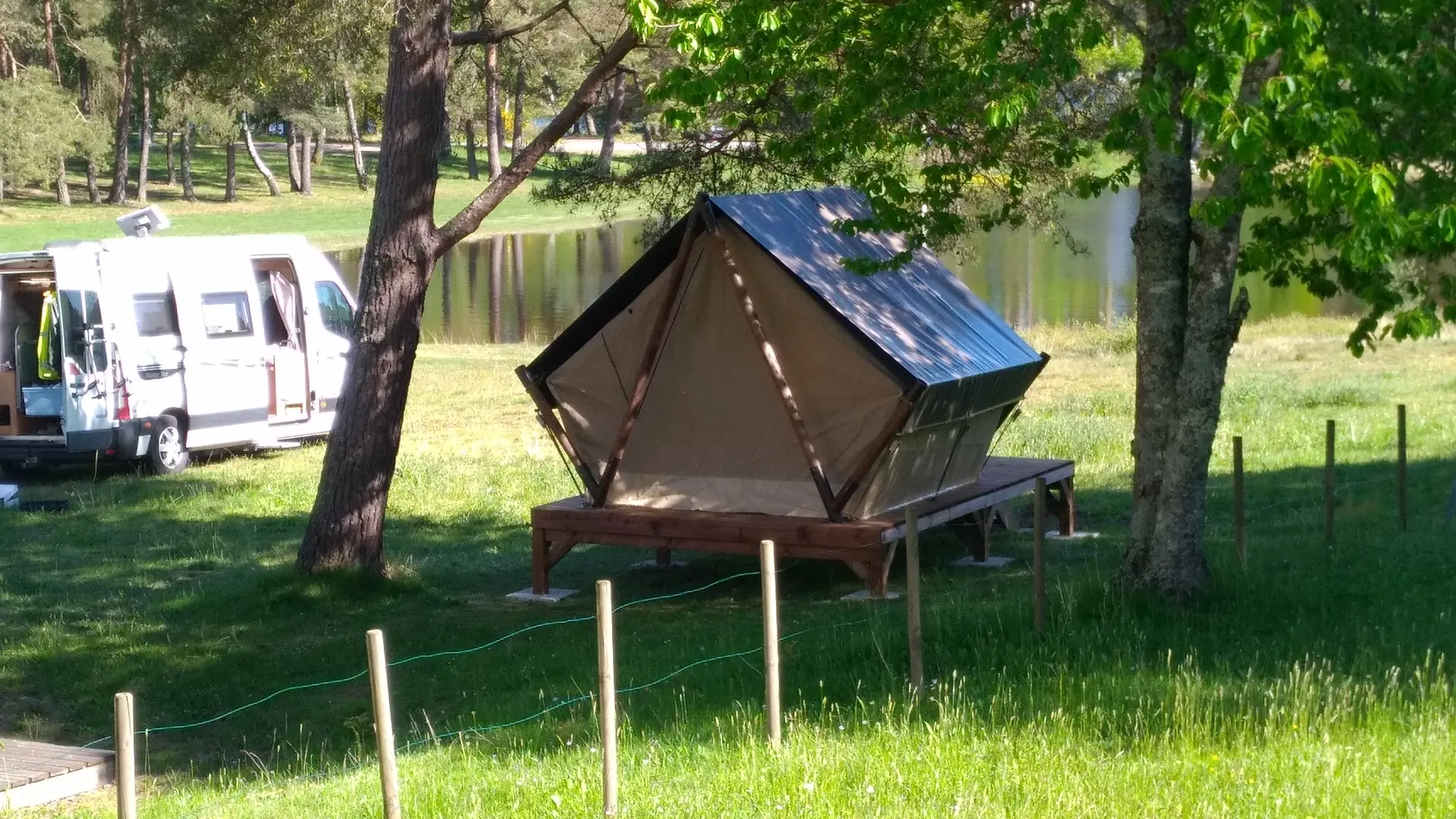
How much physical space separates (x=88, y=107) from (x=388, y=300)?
6171 cm

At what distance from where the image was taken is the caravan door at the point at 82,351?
1762cm

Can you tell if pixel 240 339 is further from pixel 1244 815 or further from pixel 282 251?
pixel 1244 815

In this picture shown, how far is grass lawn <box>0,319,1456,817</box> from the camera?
611 centimetres

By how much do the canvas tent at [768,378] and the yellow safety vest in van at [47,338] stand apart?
756cm

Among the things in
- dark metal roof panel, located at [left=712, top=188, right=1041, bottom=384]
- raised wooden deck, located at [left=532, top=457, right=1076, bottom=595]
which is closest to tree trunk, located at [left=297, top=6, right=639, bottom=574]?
raised wooden deck, located at [left=532, top=457, right=1076, bottom=595]

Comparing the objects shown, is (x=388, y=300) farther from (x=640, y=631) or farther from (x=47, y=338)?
(x=47, y=338)

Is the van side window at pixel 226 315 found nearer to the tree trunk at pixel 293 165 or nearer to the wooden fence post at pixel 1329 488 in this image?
the wooden fence post at pixel 1329 488

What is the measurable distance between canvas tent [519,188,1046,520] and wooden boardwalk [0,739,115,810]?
5011 millimetres

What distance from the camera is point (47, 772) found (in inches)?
307

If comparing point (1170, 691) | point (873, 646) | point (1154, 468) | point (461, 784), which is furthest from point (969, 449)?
point (461, 784)

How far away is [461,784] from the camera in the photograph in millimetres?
6797

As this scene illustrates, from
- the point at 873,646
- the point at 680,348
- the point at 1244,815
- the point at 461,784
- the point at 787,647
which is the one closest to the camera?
the point at 1244,815

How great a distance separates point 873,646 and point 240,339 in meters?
12.9

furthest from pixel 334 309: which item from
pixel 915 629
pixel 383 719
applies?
pixel 383 719
